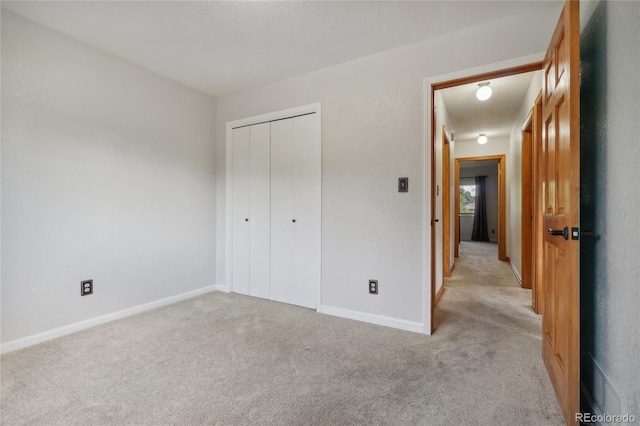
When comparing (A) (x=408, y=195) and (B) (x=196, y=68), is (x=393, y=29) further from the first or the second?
(B) (x=196, y=68)

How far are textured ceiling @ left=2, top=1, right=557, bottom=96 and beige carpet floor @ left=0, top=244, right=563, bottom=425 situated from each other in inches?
91.1

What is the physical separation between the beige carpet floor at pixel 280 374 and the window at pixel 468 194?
7.31 m

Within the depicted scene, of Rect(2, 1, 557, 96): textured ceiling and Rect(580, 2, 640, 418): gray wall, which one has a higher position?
Rect(2, 1, 557, 96): textured ceiling

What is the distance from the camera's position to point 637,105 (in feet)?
3.42

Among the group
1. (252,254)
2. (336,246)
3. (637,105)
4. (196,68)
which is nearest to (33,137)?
(196,68)

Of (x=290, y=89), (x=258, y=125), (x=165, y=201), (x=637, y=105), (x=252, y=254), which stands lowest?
(x=252, y=254)

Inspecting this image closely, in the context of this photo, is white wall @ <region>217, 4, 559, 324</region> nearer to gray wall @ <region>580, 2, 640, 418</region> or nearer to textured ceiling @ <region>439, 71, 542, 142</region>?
gray wall @ <region>580, 2, 640, 418</region>

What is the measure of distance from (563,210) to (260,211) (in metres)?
2.60

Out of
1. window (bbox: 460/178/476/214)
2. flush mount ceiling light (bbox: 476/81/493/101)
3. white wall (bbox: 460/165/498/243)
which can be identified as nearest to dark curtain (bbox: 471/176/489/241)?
white wall (bbox: 460/165/498/243)

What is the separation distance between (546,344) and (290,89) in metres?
2.94

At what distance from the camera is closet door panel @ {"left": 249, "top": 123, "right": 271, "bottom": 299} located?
316cm

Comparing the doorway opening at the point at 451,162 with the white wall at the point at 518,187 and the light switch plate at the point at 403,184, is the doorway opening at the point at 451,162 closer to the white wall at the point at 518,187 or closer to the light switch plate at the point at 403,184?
the white wall at the point at 518,187

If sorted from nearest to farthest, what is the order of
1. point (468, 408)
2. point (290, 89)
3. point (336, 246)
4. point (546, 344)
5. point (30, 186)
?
1. point (468, 408)
2. point (546, 344)
3. point (30, 186)
4. point (336, 246)
5. point (290, 89)

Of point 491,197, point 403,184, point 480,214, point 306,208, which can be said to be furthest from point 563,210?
point 491,197
